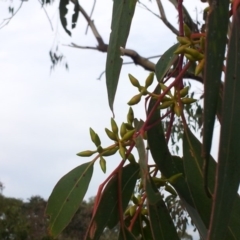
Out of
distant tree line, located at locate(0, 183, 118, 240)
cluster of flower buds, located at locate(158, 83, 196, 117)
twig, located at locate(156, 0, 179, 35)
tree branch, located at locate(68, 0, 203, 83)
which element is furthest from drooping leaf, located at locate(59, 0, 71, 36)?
distant tree line, located at locate(0, 183, 118, 240)

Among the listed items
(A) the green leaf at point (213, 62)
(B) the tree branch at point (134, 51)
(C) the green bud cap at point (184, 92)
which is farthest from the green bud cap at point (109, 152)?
(B) the tree branch at point (134, 51)

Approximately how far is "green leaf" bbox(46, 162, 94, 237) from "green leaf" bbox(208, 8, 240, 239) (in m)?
0.33

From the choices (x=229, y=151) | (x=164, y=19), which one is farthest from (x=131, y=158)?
(x=164, y=19)

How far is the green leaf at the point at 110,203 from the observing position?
0.75m

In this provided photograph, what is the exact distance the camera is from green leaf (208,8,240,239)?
488mm

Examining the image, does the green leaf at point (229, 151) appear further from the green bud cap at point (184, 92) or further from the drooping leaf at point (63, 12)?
the drooping leaf at point (63, 12)

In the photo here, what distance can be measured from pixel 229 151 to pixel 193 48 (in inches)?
7.2

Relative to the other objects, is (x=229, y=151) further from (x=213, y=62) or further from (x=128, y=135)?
(x=128, y=135)

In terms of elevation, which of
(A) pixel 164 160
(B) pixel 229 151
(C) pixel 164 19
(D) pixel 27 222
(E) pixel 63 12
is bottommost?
(B) pixel 229 151

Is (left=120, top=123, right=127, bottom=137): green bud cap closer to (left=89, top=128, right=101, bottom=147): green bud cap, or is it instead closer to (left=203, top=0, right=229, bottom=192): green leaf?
(left=89, top=128, right=101, bottom=147): green bud cap

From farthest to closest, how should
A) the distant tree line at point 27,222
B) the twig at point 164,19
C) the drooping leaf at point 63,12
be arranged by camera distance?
1. the distant tree line at point 27,222
2. the twig at point 164,19
3. the drooping leaf at point 63,12

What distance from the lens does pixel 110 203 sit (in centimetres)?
76

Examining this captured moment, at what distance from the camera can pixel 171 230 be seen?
2.64 feet

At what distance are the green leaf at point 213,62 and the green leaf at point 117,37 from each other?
21 centimetres
